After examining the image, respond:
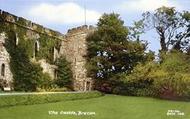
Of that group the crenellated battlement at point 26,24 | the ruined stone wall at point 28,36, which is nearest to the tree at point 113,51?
the ruined stone wall at point 28,36

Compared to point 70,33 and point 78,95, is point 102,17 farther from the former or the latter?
point 78,95

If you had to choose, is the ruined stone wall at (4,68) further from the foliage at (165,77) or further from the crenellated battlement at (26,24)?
the foliage at (165,77)

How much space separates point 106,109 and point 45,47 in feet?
54.0

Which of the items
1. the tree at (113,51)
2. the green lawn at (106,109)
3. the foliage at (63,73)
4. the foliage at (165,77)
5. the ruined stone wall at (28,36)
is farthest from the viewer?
the foliage at (63,73)

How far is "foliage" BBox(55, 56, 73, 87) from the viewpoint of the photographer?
44.4m

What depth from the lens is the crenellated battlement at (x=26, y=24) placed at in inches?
1482

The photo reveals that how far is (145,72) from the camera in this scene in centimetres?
3912

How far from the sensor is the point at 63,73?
44906 millimetres

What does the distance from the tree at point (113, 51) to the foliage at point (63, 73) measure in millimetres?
3269

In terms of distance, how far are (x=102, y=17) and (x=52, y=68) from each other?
20.4 feet

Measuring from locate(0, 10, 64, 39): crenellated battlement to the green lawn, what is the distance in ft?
30.5

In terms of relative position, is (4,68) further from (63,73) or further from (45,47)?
(63,73)

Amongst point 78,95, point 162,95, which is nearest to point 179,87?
point 162,95

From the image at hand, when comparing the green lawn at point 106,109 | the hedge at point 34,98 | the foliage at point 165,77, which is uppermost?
the foliage at point 165,77
